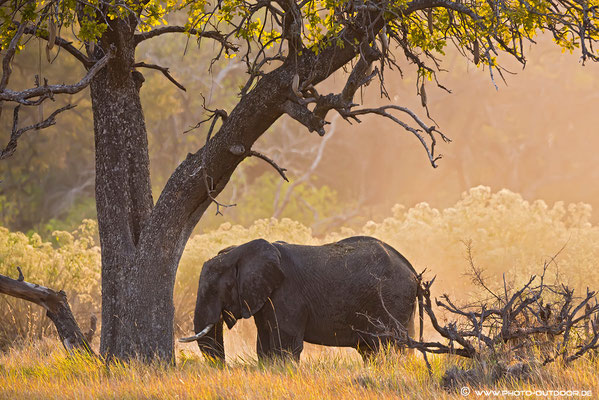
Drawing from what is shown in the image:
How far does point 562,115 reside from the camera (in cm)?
4006

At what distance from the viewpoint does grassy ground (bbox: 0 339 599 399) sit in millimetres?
6113

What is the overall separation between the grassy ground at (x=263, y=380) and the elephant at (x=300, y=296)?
0.53m

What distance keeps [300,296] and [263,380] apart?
6.51 feet

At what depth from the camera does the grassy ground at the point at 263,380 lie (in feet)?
20.1

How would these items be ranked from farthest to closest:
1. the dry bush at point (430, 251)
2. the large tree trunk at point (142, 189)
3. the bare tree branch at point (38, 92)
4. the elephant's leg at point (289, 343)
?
the dry bush at point (430, 251), the elephant's leg at point (289, 343), the large tree trunk at point (142, 189), the bare tree branch at point (38, 92)

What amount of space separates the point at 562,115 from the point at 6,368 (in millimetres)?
36066

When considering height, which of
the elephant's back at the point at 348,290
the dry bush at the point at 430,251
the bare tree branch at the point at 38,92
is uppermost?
the bare tree branch at the point at 38,92

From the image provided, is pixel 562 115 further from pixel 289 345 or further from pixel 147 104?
pixel 289 345

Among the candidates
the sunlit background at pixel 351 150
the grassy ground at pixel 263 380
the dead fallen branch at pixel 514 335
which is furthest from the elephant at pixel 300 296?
the sunlit background at pixel 351 150

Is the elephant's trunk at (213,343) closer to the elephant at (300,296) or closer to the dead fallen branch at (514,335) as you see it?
the elephant at (300,296)

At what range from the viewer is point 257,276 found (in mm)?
8469

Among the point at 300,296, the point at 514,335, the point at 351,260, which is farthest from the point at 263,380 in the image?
the point at 351,260

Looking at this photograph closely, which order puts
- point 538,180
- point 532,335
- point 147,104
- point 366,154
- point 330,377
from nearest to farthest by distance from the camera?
point 330,377 < point 532,335 < point 147,104 < point 538,180 < point 366,154

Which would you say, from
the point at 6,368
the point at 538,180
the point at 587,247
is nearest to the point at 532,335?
the point at 6,368
